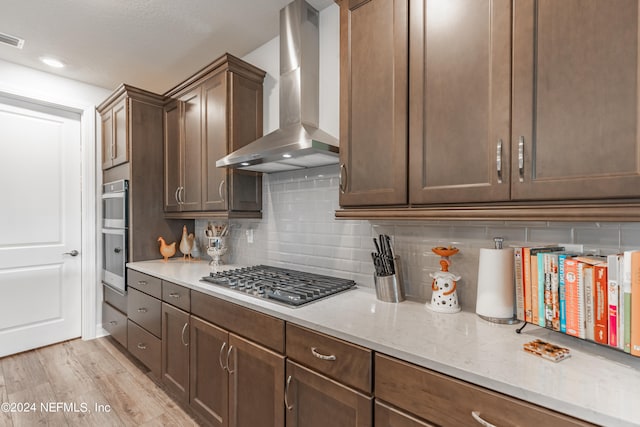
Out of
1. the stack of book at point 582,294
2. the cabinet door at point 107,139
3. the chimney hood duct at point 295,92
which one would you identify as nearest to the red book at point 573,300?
the stack of book at point 582,294

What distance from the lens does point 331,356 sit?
4.00 feet

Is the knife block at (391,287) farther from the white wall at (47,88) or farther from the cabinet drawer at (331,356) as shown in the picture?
the white wall at (47,88)

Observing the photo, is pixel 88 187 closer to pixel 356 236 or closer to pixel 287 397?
pixel 356 236

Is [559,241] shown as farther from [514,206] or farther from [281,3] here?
[281,3]

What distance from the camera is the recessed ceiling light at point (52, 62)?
9.05ft

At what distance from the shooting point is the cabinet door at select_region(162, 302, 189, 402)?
202 cm

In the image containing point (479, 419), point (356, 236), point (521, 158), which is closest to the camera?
point (479, 419)

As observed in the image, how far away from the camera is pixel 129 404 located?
7.19 ft

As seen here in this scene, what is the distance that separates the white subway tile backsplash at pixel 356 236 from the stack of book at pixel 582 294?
0.47 ft

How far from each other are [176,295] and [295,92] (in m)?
1.57

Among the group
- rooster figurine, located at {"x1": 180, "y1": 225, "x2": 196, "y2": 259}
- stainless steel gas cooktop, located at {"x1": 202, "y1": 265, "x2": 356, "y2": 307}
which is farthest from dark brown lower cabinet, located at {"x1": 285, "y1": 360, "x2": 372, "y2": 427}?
rooster figurine, located at {"x1": 180, "y1": 225, "x2": 196, "y2": 259}

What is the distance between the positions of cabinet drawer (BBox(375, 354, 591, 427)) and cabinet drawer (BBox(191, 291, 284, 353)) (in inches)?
21.6

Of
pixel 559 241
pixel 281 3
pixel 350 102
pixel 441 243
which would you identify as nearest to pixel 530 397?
pixel 559 241

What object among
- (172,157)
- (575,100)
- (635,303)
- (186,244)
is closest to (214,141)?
(172,157)
